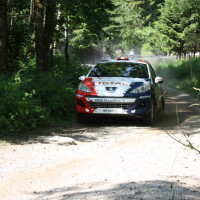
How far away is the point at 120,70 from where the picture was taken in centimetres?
1220

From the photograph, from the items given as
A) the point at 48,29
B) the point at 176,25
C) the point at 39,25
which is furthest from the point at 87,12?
the point at 176,25

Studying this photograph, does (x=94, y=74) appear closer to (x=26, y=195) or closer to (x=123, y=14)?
(x=26, y=195)

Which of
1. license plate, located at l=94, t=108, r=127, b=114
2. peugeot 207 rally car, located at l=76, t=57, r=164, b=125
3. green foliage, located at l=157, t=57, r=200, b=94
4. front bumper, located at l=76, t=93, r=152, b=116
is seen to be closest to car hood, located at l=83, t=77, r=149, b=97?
peugeot 207 rally car, located at l=76, t=57, r=164, b=125

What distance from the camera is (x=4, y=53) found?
1343 cm

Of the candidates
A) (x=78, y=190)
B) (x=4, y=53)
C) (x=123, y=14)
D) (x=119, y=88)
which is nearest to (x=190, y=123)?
(x=119, y=88)

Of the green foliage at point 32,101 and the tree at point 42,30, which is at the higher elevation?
the tree at point 42,30

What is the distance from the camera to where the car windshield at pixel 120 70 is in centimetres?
1202

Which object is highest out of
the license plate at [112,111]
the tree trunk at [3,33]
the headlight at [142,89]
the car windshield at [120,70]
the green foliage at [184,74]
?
the tree trunk at [3,33]

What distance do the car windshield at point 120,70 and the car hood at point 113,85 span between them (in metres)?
0.38

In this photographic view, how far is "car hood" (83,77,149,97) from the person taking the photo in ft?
36.5

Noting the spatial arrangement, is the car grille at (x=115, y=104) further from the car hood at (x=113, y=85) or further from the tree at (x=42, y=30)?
the tree at (x=42, y=30)

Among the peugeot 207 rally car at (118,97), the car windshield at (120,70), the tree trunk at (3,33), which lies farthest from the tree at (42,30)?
the peugeot 207 rally car at (118,97)

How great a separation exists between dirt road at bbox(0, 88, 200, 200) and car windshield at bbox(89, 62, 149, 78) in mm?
1739

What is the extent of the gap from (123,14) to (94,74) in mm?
75472
